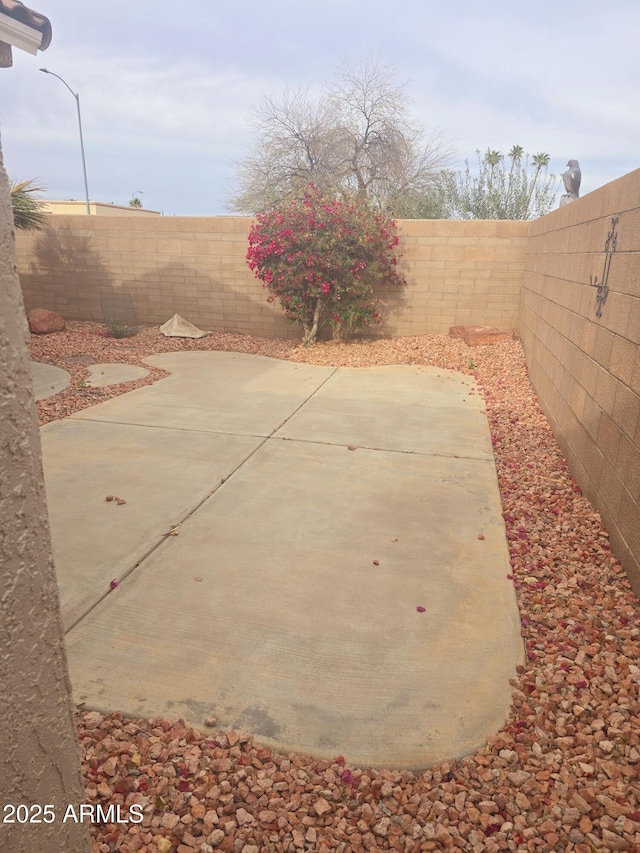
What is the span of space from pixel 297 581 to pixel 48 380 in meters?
5.60

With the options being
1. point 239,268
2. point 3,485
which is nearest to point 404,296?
point 239,268

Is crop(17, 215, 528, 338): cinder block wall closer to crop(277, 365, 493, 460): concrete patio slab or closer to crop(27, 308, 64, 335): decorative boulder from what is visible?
crop(27, 308, 64, 335): decorative boulder

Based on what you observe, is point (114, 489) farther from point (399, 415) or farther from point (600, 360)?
point (600, 360)

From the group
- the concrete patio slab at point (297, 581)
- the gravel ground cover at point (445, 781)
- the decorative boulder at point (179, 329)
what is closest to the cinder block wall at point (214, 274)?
the decorative boulder at point (179, 329)

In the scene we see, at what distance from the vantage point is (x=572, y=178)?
7555 millimetres

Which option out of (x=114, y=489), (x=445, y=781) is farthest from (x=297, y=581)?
(x=114, y=489)

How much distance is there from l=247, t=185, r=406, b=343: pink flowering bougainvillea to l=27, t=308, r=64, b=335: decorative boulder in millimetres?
3902

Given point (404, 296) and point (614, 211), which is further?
point (404, 296)

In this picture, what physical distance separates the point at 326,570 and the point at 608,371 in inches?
85.6

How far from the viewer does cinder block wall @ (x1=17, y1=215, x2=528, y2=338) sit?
984 centimetres

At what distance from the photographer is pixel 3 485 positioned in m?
0.98

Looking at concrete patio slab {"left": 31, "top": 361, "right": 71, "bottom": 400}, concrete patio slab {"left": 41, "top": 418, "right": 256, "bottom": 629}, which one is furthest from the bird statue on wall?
concrete patio slab {"left": 31, "top": 361, "right": 71, "bottom": 400}

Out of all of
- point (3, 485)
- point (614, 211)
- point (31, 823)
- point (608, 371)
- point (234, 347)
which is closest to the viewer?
point (3, 485)

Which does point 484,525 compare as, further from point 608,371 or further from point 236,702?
point 236,702
